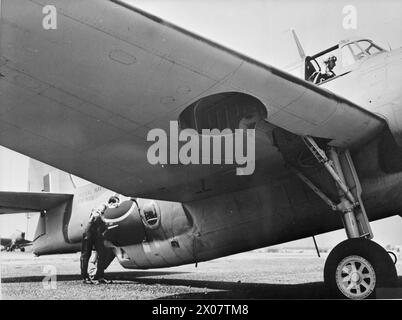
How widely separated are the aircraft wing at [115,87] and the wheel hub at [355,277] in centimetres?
138

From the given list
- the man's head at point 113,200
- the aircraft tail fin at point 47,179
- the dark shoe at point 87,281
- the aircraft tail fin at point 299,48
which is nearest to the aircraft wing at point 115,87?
the aircraft tail fin at point 299,48

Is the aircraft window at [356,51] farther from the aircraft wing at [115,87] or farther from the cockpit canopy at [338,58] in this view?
the aircraft wing at [115,87]

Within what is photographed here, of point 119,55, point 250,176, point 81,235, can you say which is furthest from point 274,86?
point 81,235

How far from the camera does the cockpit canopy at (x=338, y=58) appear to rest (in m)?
5.77

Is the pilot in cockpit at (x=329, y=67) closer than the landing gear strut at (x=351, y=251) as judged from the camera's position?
No

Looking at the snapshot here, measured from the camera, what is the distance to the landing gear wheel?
14.7 feet

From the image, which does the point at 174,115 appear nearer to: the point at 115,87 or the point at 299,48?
the point at 115,87

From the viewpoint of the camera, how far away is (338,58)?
6.04 m

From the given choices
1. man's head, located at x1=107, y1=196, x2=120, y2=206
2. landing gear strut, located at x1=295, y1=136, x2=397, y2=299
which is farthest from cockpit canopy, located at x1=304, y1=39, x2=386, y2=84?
man's head, located at x1=107, y1=196, x2=120, y2=206

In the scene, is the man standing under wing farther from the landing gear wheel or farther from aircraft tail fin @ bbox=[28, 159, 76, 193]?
the landing gear wheel

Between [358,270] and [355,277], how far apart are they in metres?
0.08

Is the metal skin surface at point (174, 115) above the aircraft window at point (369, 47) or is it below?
below

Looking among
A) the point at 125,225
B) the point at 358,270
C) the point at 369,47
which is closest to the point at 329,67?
the point at 369,47
